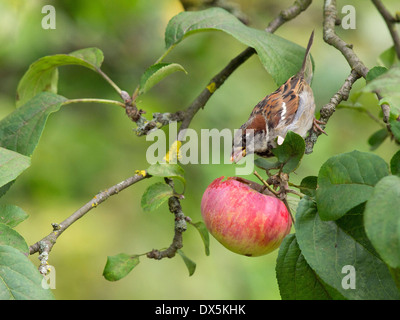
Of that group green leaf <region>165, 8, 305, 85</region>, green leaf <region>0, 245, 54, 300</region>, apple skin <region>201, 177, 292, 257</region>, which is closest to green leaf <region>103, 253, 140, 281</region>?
apple skin <region>201, 177, 292, 257</region>

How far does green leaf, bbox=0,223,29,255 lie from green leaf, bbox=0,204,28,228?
0.12 metres

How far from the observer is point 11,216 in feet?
5.16

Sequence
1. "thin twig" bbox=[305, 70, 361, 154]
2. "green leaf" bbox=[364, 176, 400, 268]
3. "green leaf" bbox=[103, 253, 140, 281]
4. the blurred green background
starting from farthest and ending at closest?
1. the blurred green background
2. "green leaf" bbox=[103, 253, 140, 281]
3. "thin twig" bbox=[305, 70, 361, 154]
4. "green leaf" bbox=[364, 176, 400, 268]

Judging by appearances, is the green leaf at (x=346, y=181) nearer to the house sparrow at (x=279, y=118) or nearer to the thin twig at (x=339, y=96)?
the thin twig at (x=339, y=96)

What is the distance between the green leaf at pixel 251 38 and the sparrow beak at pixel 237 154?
32cm

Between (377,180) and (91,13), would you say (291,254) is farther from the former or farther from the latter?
(91,13)

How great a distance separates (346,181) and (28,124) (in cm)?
117

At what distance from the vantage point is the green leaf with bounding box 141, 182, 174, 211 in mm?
1687

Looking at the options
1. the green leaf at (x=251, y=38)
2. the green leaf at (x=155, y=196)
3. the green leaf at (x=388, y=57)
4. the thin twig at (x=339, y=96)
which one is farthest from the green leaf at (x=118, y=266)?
the green leaf at (x=388, y=57)

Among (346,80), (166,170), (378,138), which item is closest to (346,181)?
(346,80)

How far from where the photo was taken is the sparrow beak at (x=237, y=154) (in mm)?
2012

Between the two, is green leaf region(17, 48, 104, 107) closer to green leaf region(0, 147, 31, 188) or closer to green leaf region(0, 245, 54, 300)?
green leaf region(0, 147, 31, 188)

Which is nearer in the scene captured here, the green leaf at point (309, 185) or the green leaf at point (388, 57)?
the green leaf at point (309, 185)

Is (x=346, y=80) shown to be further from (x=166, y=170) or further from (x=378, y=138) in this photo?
(x=378, y=138)
